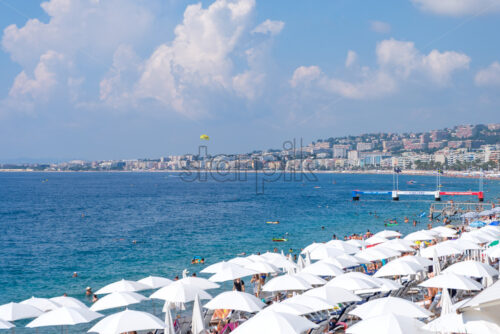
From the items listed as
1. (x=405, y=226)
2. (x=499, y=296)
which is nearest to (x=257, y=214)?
(x=405, y=226)

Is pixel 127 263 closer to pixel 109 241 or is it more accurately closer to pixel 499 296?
pixel 109 241

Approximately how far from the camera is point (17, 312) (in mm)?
11633

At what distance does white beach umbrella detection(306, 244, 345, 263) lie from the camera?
17672mm

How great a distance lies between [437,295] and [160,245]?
75.9ft

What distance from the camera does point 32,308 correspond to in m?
12.0

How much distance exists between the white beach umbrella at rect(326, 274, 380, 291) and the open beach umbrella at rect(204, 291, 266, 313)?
2.23 metres

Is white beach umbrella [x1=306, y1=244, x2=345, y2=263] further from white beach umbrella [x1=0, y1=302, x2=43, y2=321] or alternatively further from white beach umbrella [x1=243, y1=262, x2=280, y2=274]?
white beach umbrella [x1=0, y1=302, x2=43, y2=321]

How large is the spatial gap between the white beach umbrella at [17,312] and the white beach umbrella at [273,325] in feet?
20.2

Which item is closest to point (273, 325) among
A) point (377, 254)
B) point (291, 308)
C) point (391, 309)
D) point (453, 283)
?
point (291, 308)

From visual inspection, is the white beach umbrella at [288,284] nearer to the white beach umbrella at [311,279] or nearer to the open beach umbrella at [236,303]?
the white beach umbrella at [311,279]

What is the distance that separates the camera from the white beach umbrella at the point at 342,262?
1570 centimetres

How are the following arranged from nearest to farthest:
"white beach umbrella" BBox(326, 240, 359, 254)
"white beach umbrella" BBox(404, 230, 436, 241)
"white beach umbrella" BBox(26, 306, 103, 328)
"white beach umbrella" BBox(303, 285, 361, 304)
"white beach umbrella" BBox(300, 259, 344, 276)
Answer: "white beach umbrella" BBox(26, 306, 103, 328)
"white beach umbrella" BBox(303, 285, 361, 304)
"white beach umbrella" BBox(300, 259, 344, 276)
"white beach umbrella" BBox(326, 240, 359, 254)
"white beach umbrella" BBox(404, 230, 436, 241)

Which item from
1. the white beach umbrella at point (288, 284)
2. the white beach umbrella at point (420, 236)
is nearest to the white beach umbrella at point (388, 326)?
the white beach umbrella at point (288, 284)

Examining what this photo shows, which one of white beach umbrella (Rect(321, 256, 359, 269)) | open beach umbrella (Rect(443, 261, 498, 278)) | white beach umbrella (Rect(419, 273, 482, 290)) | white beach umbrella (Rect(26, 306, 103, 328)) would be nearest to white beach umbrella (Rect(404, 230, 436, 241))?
white beach umbrella (Rect(321, 256, 359, 269))
